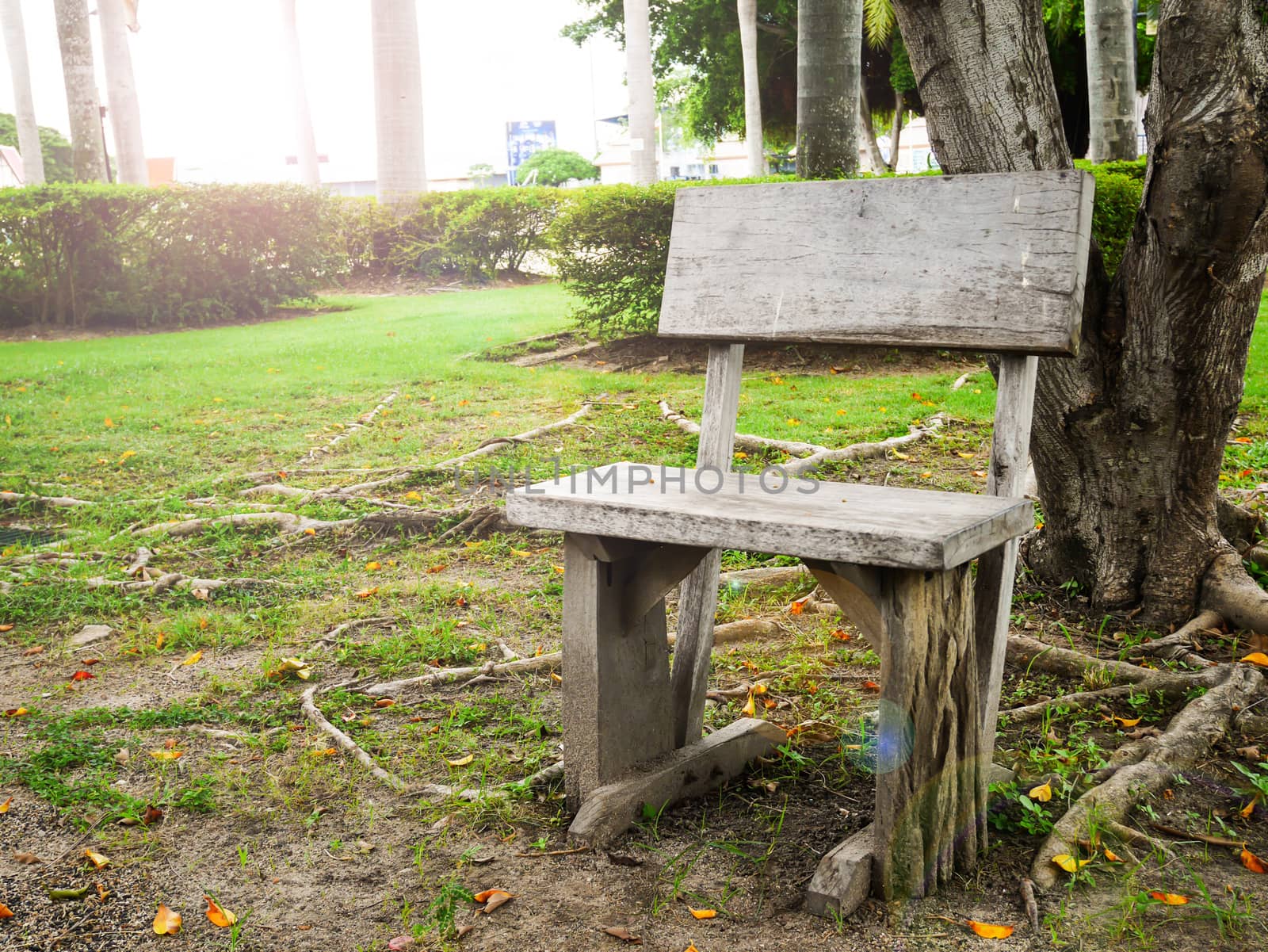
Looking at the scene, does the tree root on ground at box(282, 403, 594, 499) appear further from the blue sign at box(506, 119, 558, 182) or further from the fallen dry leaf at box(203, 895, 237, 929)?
the blue sign at box(506, 119, 558, 182)

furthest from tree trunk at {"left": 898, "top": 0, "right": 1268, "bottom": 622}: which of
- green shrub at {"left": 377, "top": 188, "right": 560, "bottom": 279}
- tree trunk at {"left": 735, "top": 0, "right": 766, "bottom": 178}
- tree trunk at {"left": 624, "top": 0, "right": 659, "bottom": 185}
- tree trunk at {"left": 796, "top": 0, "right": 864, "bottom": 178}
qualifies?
tree trunk at {"left": 624, "top": 0, "right": 659, "bottom": 185}

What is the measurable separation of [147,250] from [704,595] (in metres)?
12.6

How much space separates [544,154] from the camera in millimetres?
63875

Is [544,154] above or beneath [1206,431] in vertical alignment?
above

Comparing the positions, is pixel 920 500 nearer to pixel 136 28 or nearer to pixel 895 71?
pixel 895 71

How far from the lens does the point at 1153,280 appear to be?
326 cm

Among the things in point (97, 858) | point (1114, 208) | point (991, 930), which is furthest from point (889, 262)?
point (1114, 208)

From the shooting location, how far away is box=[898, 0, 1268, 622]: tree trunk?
3.00 metres

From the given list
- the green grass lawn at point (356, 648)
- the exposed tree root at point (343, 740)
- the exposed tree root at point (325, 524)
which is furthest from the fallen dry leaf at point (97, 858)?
the exposed tree root at point (325, 524)

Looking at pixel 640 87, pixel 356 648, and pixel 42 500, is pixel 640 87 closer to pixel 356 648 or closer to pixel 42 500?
pixel 42 500

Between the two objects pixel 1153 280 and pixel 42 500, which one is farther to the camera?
pixel 42 500

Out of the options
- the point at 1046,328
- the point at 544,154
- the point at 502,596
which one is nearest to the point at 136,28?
the point at 502,596

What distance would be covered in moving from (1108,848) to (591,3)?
101 ft

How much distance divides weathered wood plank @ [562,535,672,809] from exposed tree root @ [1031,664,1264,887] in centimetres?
92
